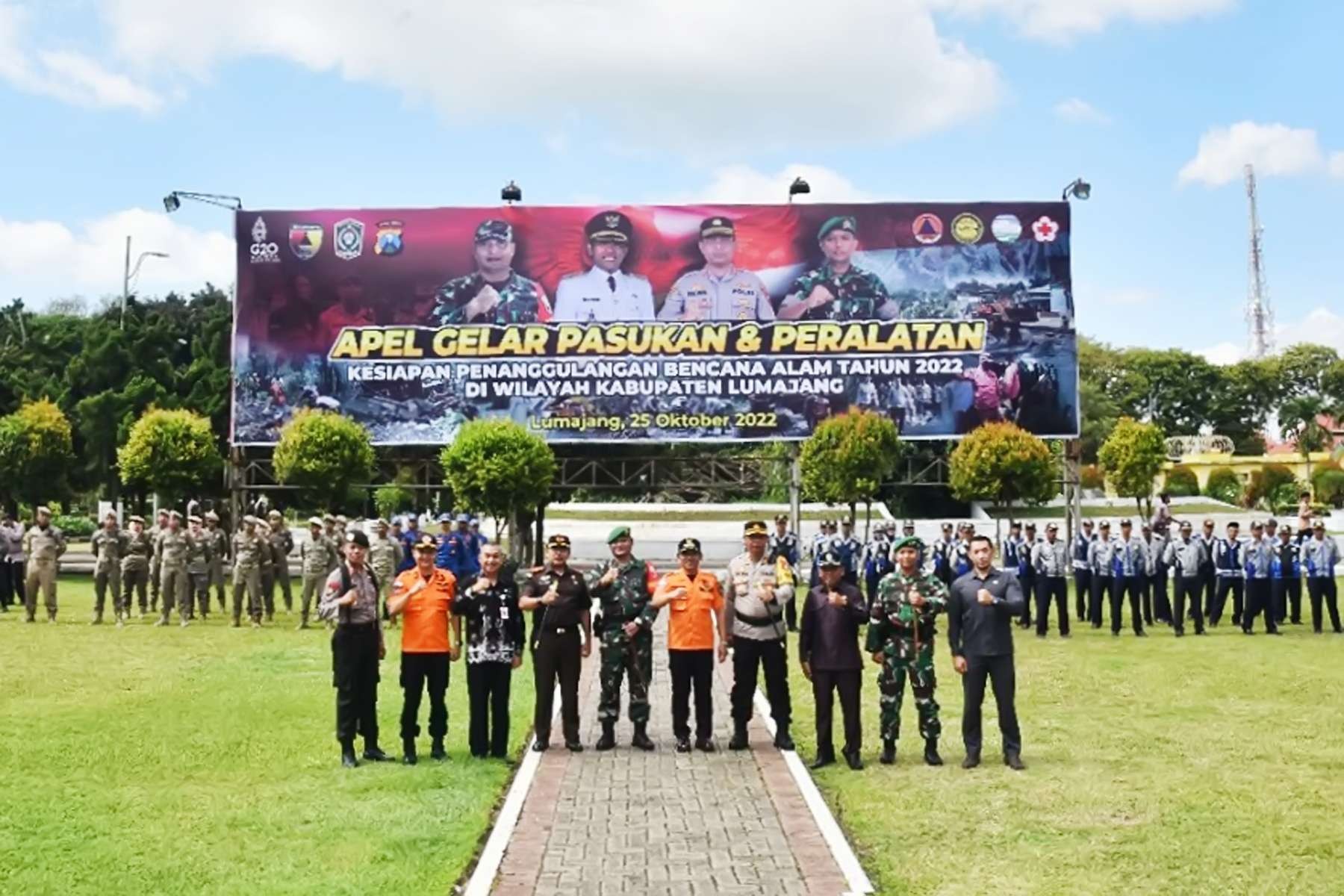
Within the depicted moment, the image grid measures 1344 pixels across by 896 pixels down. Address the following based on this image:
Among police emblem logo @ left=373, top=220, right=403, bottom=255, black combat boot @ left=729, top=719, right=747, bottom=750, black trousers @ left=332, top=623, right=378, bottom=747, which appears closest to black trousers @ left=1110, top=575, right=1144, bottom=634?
black combat boot @ left=729, top=719, right=747, bottom=750

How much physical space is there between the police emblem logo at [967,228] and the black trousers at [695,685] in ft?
71.7

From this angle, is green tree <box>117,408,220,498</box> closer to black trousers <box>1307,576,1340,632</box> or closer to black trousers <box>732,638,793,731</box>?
black trousers <box>1307,576,1340,632</box>

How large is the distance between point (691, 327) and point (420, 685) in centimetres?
2113

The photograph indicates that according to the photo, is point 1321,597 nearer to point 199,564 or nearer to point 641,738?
point 641,738

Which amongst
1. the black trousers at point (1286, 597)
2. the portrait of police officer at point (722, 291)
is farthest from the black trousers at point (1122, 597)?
the portrait of police officer at point (722, 291)

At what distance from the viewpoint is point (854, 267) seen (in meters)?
31.0

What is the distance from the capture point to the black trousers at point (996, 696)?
9.99 meters

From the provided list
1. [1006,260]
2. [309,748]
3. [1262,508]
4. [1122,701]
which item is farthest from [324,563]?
[1262,508]

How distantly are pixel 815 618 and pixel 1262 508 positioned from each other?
54.4 m

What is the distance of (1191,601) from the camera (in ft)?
68.1

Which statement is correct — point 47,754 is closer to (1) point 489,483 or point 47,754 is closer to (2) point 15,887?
(2) point 15,887

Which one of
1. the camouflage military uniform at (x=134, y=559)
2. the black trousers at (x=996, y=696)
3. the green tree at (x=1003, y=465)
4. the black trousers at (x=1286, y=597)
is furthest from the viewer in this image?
the green tree at (x=1003, y=465)

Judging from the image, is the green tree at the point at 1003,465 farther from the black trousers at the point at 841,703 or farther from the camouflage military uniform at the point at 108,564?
the black trousers at the point at 841,703

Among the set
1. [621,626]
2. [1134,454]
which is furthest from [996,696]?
[1134,454]
